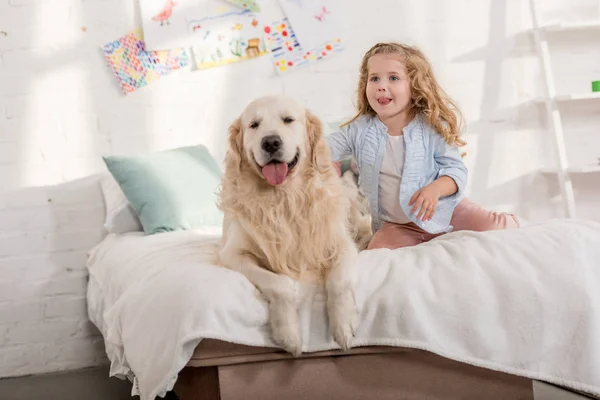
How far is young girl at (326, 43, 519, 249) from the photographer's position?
2.20m

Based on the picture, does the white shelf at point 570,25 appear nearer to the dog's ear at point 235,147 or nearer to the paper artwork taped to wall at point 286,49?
the paper artwork taped to wall at point 286,49

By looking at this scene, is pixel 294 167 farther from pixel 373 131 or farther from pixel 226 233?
pixel 373 131

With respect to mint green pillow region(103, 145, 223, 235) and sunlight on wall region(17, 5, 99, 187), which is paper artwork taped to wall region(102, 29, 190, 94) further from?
mint green pillow region(103, 145, 223, 235)

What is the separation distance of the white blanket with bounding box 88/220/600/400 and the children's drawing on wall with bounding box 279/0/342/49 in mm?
1781

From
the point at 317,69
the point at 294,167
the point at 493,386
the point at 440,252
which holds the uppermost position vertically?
the point at 317,69

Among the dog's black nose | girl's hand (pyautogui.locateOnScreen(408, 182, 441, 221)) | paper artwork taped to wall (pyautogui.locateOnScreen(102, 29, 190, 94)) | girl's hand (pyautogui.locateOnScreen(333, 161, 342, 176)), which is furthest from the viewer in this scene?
paper artwork taped to wall (pyautogui.locateOnScreen(102, 29, 190, 94))

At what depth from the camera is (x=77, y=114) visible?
3.15m

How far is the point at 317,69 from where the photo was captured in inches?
135

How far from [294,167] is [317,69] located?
167 cm

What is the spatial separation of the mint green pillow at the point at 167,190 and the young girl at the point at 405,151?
0.71 meters

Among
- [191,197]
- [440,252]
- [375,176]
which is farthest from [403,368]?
[191,197]

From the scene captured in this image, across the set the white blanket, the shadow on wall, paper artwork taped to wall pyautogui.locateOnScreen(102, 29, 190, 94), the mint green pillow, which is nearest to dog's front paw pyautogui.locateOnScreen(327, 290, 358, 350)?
the white blanket

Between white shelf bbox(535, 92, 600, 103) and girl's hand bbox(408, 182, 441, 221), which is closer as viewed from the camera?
girl's hand bbox(408, 182, 441, 221)

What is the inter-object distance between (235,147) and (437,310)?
2.07 feet
